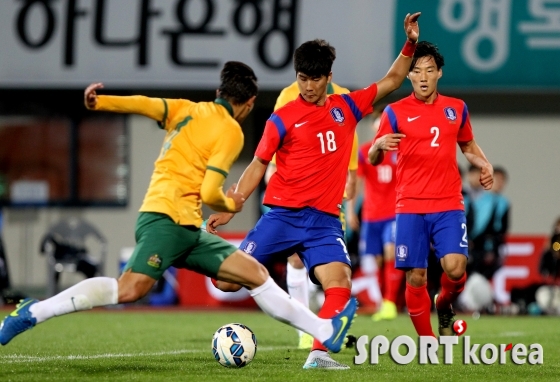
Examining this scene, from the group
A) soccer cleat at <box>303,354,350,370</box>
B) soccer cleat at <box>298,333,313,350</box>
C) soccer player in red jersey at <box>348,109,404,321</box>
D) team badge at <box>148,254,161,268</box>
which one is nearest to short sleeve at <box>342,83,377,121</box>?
soccer cleat at <box>303,354,350,370</box>

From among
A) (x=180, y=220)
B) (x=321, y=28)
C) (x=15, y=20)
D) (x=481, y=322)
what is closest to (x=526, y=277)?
(x=481, y=322)

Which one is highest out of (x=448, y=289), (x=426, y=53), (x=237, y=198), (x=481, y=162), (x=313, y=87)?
(x=426, y=53)

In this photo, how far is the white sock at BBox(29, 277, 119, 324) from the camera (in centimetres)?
622

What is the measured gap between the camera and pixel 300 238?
6.97 metres

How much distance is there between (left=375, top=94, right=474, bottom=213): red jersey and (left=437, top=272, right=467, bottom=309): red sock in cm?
54

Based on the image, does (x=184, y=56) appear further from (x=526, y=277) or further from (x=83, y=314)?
(x=526, y=277)

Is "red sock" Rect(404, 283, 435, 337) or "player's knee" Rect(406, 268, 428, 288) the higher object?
"player's knee" Rect(406, 268, 428, 288)

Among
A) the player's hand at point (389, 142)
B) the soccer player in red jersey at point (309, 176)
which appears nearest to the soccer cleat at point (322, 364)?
the soccer player in red jersey at point (309, 176)

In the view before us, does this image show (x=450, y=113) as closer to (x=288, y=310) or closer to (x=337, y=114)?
(x=337, y=114)

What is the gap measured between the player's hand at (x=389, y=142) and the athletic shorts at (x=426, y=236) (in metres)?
0.62

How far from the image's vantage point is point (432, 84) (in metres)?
7.80

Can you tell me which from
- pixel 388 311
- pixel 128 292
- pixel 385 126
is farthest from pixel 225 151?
pixel 388 311

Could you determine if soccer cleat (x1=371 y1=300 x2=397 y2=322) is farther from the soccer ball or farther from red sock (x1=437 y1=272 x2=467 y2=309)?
the soccer ball

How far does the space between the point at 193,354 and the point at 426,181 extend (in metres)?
2.18
